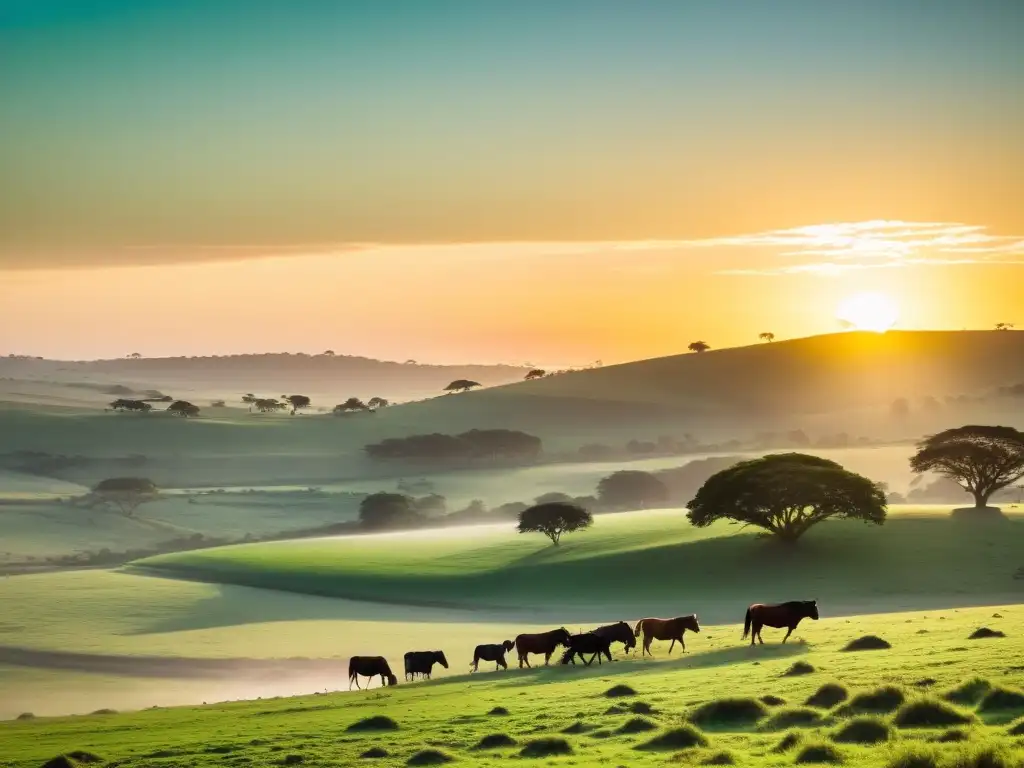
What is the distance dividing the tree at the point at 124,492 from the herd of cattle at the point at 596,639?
100 m

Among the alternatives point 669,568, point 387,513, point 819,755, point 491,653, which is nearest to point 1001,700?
point 819,755

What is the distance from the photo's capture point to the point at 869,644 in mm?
40844

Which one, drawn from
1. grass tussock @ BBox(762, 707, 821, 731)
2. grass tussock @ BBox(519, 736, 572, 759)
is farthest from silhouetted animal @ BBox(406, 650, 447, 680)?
grass tussock @ BBox(762, 707, 821, 731)

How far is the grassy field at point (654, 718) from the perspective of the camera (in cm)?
2412

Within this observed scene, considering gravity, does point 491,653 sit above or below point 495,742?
above

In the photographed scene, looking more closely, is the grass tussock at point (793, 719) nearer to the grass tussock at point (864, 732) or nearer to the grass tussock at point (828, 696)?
the grass tussock at point (828, 696)

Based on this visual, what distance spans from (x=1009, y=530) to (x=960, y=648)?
162 feet


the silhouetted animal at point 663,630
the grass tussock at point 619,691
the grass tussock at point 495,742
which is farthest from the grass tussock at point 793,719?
the silhouetted animal at point 663,630

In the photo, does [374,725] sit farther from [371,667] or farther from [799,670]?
[371,667]

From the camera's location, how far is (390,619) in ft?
240

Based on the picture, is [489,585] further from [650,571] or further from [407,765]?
[407,765]

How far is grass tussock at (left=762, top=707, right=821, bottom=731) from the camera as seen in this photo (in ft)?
88.8

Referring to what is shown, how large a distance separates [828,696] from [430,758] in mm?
9038

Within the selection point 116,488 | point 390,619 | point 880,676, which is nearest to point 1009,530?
point 390,619
